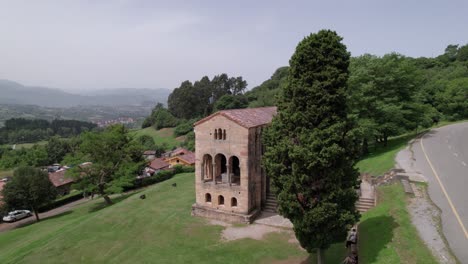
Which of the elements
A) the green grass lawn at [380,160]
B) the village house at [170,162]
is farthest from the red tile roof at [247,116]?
the village house at [170,162]

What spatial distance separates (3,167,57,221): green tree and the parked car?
247 inches

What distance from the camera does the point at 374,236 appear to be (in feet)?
57.5

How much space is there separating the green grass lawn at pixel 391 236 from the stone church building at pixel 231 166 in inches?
353

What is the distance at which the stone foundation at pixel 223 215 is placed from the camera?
2499 centimetres

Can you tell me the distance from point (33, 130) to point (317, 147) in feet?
591

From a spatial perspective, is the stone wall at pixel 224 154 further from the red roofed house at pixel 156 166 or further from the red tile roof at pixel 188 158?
the red roofed house at pixel 156 166

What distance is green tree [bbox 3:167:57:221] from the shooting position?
37875mm

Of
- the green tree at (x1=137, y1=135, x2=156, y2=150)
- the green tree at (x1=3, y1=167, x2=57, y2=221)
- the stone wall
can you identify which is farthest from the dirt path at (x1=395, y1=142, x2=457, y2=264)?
the green tree at (x1=137, y1=135, x2=156, y2=150)

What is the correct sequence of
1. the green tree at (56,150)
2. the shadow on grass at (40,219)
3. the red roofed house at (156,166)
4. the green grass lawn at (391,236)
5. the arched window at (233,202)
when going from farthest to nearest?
the green tree at (56,150) → the red roofed house at (156,166) → the shadow on grass at (40,219) → the arched window at (233,202) → the green grass lawn at (391,236)

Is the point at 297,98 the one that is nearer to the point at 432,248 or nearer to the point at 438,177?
the point at 432,248

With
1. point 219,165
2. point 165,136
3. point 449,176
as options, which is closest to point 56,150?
point 165,136

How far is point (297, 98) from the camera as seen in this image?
1551cm

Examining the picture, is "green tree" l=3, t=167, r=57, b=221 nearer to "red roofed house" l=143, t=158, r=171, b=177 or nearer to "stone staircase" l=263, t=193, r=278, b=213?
"red roofed house" l=143, t=158, r=171, b=177

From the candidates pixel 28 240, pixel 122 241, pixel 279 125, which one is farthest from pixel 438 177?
pixel 28 240
